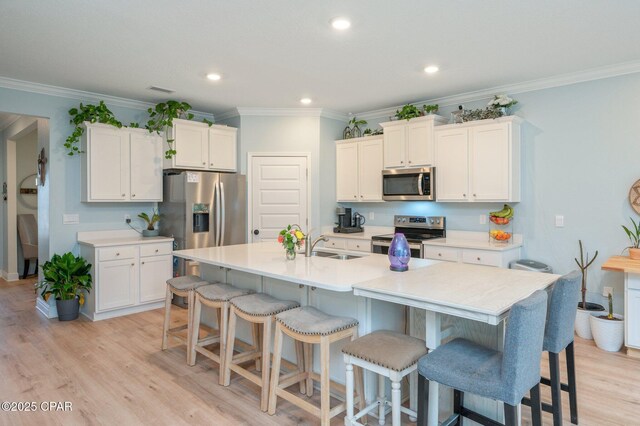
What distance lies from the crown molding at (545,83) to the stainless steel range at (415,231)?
1424 millimetres

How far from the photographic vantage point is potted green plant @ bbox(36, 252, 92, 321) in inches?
167

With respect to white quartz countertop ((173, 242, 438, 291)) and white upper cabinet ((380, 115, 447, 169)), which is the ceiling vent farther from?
white upper cabinet ((380, 115, 447, 169))

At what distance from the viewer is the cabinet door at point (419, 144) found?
4645mm

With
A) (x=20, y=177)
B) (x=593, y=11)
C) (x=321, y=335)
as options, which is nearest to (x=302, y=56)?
(x=593, y=11)

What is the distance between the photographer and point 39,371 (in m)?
3.07

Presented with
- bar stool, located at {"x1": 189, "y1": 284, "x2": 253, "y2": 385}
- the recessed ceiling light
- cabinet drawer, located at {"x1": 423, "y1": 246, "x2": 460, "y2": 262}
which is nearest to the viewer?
the recessed ceiling light

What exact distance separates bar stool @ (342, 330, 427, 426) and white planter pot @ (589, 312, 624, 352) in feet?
7.70

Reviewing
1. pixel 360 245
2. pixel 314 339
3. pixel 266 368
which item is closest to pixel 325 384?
pixel 314 339

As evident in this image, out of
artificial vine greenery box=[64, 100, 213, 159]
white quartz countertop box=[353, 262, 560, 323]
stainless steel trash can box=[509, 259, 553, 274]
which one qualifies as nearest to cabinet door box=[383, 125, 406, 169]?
stainless steel trash can box=[509, 259, 553, 274]

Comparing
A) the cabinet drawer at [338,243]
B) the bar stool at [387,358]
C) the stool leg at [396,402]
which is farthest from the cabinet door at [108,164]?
the stool leg at [396,402]

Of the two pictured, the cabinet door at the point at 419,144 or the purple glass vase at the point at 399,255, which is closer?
the purple glass vase at the point at 399,255

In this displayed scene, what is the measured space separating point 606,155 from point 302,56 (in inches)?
119

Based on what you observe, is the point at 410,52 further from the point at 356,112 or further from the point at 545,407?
the point at 545,407

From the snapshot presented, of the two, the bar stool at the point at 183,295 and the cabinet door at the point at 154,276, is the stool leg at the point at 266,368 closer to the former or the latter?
the bar stool at the point at 183,295
